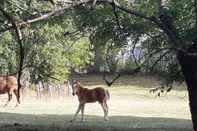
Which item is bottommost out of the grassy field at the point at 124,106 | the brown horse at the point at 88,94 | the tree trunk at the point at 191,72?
the grassy field at the point at 124,106

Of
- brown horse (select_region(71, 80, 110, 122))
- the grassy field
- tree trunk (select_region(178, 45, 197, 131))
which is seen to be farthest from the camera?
the grassy field

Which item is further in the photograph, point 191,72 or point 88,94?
point 88,94

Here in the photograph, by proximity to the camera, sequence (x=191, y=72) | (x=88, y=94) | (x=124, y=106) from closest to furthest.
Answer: (x=191, y=72) → (x=88, y=94) → (x=124, y=106)

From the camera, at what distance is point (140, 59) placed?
43.6 ft

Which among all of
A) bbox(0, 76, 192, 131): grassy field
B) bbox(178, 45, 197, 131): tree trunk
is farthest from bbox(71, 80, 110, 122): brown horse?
bbox(178, 45, 197, 131): tree trunk

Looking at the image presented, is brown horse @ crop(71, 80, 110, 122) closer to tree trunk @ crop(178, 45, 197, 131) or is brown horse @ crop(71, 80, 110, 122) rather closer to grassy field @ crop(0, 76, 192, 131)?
grassy field @ crop(0, 76, 192, 131)

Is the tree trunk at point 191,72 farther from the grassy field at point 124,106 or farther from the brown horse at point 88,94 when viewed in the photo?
the brown horse at point 88,94

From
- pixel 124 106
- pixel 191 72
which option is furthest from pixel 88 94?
pixel 191 72

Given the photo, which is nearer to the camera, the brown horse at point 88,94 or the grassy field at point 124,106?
the brown horse at point 88,94

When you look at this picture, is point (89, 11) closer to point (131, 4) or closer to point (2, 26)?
point (131, 4)

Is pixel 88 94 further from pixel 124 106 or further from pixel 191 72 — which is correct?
pixel 191 72

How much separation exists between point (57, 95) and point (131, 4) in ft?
72.0

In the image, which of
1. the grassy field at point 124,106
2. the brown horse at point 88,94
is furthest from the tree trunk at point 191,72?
the brown horse at point 88,94

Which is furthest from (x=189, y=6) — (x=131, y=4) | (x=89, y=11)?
(x=89, y=11)
